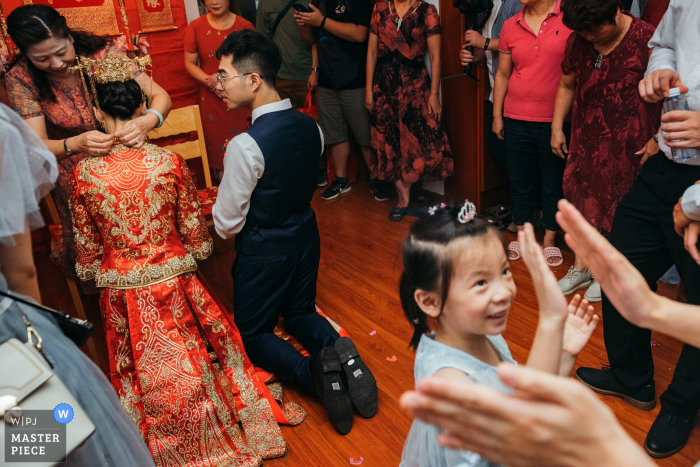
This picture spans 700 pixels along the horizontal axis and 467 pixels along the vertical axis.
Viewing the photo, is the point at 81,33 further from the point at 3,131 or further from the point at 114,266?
the point at 3,131

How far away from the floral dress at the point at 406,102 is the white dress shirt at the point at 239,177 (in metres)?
1.58

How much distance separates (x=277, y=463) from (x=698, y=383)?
1418 mm

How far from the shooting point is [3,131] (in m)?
1.10

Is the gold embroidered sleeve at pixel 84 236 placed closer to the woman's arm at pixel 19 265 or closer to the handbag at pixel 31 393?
the woman's arm at pixel 19 265

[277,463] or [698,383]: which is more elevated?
[698,383]

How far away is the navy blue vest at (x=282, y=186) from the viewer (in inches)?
76.2

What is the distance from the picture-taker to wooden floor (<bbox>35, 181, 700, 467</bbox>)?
1.84 metres

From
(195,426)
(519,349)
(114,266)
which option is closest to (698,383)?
(519,349)

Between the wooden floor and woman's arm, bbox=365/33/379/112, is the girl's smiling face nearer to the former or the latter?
the wooden floor

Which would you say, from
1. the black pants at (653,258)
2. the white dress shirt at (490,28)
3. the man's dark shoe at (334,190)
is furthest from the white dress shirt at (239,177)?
the man's dark shoe at (334,190)

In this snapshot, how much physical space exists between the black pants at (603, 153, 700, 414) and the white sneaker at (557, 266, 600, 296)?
2.34ft

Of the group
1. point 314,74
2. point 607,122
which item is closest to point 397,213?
point 314,74

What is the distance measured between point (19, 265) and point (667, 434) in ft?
6.45

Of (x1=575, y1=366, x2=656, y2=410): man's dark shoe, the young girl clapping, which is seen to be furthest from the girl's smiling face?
(x1=575, y1=366, x2=656, y2=410): man's dark shoe
